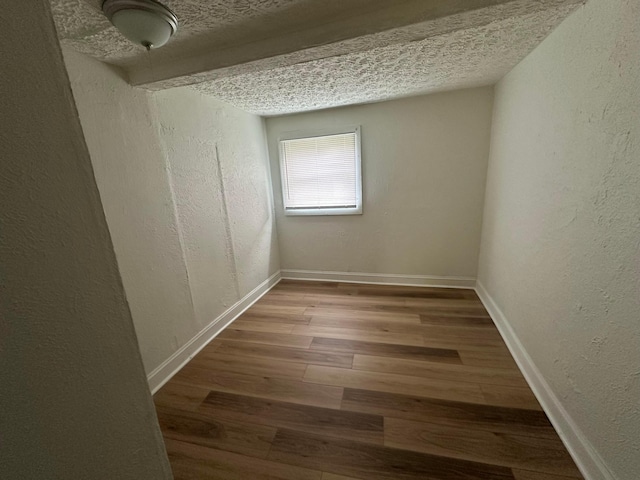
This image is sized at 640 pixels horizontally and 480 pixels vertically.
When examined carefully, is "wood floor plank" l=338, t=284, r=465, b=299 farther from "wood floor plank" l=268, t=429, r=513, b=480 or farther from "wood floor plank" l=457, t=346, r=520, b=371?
"wood floor plank" l=268, t=429, r=513, b=480

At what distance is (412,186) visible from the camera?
102 inches

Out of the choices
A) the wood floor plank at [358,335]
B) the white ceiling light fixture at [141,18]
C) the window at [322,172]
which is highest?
the white ceiling light fixture at [141,18]

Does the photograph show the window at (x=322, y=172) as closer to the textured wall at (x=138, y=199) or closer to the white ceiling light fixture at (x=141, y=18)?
Result: the textured wall at (x=138, y=199)

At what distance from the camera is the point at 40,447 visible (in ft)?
1.41

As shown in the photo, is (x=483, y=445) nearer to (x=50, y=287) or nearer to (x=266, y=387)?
(x=266, y=387)

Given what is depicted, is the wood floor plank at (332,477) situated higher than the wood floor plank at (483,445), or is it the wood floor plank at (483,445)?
the wood floor plank at (483,445)

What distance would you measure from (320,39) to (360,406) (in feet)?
6.52

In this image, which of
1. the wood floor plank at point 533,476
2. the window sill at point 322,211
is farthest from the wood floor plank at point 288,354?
the window sill at point 322,211

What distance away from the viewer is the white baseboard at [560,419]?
3.21 ft

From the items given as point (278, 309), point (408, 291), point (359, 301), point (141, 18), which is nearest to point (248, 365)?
point (278, 309)

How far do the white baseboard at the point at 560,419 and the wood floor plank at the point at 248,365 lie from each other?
55.3 inches

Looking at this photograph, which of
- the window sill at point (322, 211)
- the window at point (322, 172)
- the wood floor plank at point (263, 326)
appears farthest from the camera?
the window sill at point (322, 211)

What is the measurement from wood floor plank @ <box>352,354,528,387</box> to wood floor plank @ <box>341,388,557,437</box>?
182mm

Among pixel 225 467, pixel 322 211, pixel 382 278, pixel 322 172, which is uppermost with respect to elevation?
pixel 322 172
